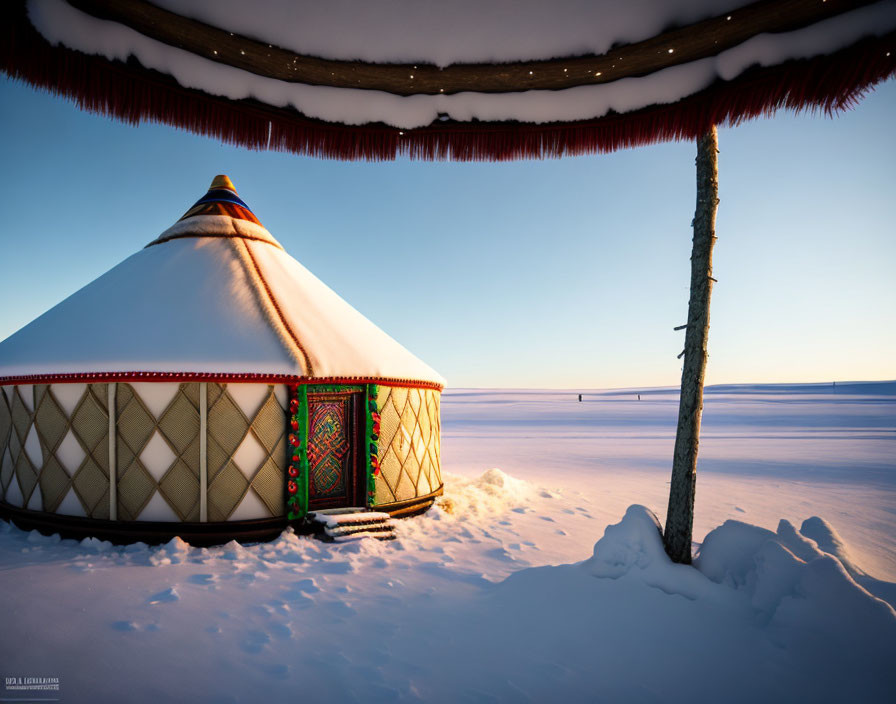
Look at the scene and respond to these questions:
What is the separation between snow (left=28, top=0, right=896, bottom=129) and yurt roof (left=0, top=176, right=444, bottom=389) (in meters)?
2.88

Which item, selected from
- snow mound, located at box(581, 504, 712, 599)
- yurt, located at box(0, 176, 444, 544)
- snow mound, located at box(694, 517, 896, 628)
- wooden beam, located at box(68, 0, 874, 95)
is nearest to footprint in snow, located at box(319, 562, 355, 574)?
yurt, located at box(0, 176, 444, 544)

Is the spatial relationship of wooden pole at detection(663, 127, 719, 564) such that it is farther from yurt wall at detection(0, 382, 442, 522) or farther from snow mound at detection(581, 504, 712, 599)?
yurt wall at detection(0, 382, 442, 522)

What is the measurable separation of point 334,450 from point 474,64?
3832mm

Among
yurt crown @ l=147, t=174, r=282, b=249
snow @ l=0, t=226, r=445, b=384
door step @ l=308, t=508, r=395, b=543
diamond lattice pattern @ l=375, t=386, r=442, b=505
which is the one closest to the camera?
snow @ l=0, t=226, r=445, b=384

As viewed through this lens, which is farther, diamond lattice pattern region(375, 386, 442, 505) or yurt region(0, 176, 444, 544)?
diamond lattice pattern region(375, 386, 442, 505)

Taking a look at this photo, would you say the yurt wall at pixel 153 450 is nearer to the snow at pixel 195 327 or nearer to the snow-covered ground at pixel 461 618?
the snow at pixel 195 327

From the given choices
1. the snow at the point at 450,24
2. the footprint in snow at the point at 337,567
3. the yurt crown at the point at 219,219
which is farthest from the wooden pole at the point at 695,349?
the yurt crown at the point at 219,219

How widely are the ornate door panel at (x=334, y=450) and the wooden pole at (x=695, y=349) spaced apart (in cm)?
286

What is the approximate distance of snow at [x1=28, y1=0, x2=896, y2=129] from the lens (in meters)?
1.13

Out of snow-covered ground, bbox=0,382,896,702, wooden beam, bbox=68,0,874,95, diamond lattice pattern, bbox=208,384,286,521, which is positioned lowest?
snow-covered ground, bbox=0,382,896,702

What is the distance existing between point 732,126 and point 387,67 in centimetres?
117

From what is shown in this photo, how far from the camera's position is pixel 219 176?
6105mm

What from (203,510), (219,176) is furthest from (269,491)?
(219,176)

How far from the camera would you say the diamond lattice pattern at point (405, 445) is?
4.73m
